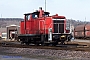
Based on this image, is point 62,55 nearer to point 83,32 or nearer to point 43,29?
point 43,29

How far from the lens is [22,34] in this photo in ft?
82.1

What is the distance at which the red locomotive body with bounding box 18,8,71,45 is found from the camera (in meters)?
21.4

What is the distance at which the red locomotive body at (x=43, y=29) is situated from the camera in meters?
21.4

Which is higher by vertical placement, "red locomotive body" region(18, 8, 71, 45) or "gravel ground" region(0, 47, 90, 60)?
"red locomotive body" region(18, 8, 71, 45)

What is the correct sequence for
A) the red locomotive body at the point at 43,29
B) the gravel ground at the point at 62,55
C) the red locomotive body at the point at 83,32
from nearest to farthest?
1. the gravel ground at the point at 62,55
2. the red locomotive body at the point at 43,29
3. the red locomotive body at the point at 83,32

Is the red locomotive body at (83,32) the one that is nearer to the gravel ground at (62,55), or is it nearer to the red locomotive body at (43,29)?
the red locomotive body at (43,29)

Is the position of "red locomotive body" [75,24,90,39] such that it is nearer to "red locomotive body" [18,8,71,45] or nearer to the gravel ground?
"red locomotive body" [18,8,71,45]

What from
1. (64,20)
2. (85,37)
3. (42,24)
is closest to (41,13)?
(42,24)


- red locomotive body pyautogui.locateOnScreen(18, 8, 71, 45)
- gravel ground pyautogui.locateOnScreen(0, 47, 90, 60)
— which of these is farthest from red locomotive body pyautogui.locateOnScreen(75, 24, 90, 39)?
gravel ground pyautogui.locateOnScreen(0, 47, 90, 60)

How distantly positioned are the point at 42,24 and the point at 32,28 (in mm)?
1768

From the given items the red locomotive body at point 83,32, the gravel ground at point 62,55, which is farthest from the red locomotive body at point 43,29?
the red locomotive body at point 83,32

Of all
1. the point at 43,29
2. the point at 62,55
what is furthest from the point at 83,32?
the point at 62,55

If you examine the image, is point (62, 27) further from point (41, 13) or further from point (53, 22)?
point (41, 13)

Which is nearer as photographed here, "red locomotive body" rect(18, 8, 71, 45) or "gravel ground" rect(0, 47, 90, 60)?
"gravel ground" rect(0, 47, 90, 60)
